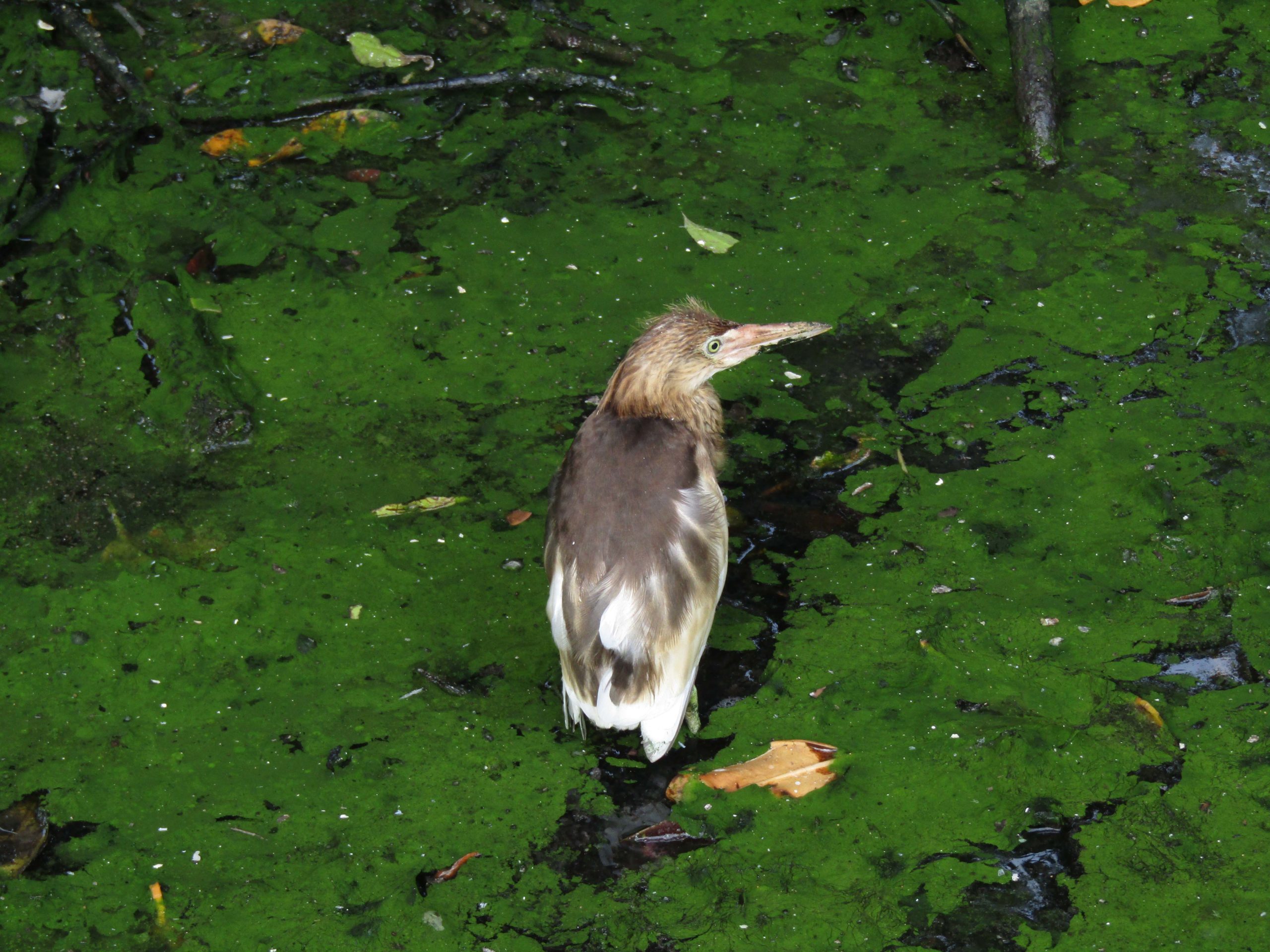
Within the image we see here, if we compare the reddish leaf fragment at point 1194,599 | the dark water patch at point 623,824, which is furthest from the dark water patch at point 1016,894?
the reddish leaf fragment at point 1194,599

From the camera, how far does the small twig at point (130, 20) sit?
17.6 feet

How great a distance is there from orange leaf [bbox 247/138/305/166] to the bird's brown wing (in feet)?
8.11

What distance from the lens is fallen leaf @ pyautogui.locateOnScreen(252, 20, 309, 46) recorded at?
537 cm

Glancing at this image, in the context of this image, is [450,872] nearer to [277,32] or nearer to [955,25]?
[277,32]

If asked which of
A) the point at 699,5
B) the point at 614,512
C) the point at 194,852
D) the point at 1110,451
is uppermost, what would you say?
the point at 699,5

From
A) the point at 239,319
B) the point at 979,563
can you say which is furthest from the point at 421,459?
the point at 979,563

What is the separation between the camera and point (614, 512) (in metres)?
3.02

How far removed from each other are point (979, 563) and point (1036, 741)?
2.00 feet

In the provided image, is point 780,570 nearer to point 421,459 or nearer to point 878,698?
point 878,698

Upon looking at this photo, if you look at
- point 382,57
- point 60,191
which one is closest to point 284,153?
point 382,57

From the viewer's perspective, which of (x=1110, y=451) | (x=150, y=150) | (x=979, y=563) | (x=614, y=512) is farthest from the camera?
(x=150, y=150)

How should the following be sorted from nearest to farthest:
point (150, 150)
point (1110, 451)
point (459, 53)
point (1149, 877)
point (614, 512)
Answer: point (1149, 877) → point (614, 512) → point (1110, 451) → point (150, 150) → point (459, 53)

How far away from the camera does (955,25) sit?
207 inches

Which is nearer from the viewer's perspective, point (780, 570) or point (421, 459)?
point (780, 570)
